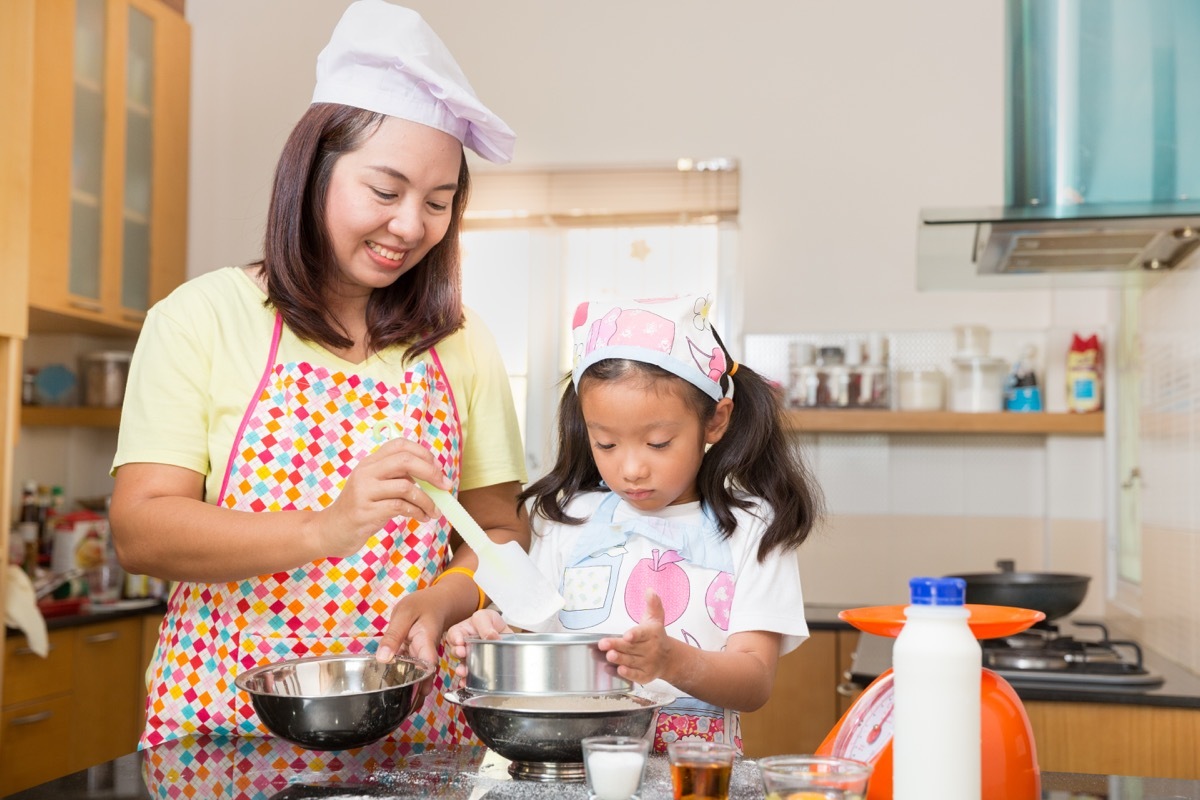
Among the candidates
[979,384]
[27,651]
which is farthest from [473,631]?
[979,384]

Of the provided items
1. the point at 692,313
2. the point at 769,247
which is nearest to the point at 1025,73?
the point at 692,313

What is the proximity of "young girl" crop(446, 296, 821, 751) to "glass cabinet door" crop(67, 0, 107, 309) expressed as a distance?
2460mm

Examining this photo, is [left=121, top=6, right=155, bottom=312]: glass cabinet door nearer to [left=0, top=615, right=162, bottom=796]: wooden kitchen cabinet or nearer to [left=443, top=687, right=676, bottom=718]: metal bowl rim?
[left=0, top=615, right=162, bottom=796]: wooden kitchen cabinet

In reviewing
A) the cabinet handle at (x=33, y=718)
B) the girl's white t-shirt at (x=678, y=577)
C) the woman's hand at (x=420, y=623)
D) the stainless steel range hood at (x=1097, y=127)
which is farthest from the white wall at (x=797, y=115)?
the woman's hand at (x=420, y=623)

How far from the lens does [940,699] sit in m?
0.85

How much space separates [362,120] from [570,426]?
49cm

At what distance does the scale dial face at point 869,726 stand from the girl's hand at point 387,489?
0.43 metres

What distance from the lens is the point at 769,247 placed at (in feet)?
12.3

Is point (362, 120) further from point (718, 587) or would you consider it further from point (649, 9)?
point (649, 9)

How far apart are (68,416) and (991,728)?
3.43 meters

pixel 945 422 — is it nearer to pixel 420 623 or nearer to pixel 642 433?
pixel 642 433

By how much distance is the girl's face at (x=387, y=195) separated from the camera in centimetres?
132

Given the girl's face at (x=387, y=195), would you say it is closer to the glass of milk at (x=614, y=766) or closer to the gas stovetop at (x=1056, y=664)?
the glass of milk at (x=614, y=766)

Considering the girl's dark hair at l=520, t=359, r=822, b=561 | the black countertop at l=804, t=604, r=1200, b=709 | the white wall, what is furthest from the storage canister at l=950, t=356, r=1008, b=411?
the girl's dark hair at l=520, t=359, r=822, b=561
